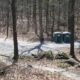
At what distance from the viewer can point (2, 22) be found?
41.6 m

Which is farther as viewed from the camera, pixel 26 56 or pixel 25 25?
pixel 25 25

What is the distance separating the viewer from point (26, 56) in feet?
66.5

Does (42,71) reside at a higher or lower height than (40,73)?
lower

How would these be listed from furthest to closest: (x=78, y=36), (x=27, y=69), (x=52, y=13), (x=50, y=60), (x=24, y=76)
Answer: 1. (x=52, y=13)
2. (x=78, y=36)
3. (x=50, y=60)
4. (x=27, y=69)
5. (x=24, y=76)

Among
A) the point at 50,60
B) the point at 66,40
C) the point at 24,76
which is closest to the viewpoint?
→ the point at 24,76

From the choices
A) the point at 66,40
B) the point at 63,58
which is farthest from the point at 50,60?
the point at 66,40

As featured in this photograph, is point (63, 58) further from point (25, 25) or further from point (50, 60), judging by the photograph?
point (25, 25)

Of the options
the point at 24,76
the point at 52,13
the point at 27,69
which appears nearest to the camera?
the point at 24,76

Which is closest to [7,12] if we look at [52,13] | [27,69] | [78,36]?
[52,13]

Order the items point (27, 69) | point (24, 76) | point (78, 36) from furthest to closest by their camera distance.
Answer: point (78, 36), point (27, 69), point (24, 76)

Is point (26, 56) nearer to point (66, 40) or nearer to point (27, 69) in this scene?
point (27, 69)

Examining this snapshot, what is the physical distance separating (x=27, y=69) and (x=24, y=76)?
1.43 metres

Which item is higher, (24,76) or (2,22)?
(24,76)

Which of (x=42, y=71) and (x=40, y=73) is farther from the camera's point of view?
(x=42, y=71)
